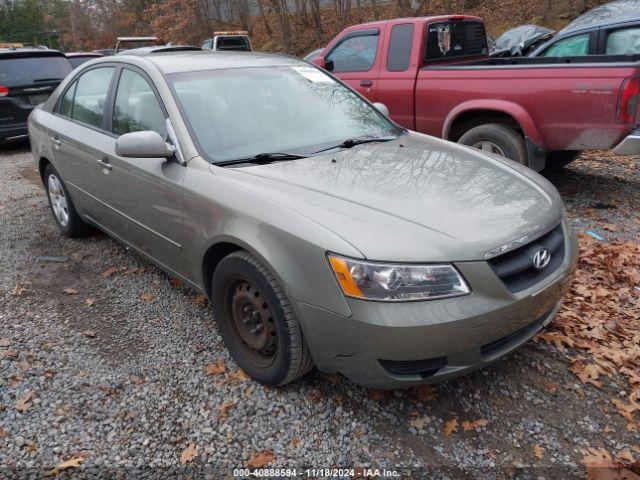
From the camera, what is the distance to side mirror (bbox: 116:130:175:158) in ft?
9.90

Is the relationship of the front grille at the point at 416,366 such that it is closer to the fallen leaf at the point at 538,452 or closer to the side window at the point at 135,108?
the fallen leaf at the point at 538,452

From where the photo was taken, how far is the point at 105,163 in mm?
3824

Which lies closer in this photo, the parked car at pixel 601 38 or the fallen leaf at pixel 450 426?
the fallen leaf at pixel 450 426

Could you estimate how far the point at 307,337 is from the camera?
2451 mm

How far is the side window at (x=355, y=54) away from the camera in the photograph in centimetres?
680

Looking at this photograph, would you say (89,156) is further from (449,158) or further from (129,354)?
(449,158)

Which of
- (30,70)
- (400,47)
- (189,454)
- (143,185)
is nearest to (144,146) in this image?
(143,185)

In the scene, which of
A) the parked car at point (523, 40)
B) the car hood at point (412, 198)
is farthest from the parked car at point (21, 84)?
the parked car at point (523, 40)

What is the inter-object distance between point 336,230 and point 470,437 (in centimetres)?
118

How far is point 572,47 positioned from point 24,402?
7.56m

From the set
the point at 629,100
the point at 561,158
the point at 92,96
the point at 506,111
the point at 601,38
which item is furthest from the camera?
the point at 601,38

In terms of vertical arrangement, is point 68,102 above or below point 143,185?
above

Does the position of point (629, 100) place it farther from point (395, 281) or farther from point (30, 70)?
point (30, 70)

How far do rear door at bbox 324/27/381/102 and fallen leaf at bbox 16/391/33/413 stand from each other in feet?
16.8
